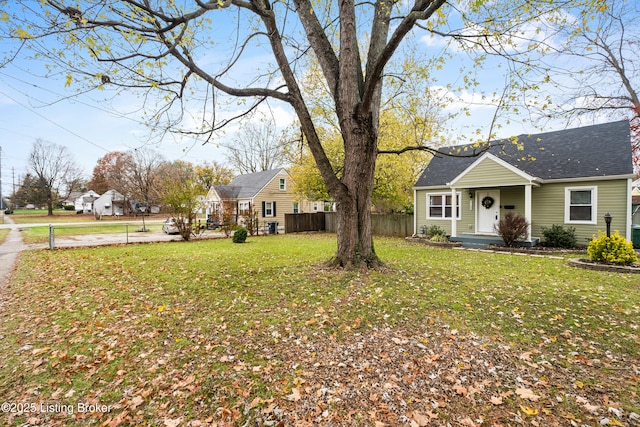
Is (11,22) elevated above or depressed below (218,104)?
above

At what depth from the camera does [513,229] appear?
1148 centimetres

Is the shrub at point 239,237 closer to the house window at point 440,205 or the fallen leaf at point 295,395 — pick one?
the house window at point 440,205

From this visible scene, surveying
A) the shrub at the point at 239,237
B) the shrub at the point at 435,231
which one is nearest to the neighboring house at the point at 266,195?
the shrub at the point at 239,237

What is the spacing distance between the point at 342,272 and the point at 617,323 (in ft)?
13.8

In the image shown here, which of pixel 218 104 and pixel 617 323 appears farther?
pixel 218 104

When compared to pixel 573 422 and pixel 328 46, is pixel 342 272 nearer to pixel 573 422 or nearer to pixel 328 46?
pixel 573 422

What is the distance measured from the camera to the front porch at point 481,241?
11.8 meters

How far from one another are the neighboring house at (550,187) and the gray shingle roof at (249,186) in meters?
15.8

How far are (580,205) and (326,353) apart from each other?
44.3 feet

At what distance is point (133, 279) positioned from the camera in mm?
6832

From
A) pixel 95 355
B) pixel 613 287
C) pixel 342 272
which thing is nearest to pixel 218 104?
pixel 342 272

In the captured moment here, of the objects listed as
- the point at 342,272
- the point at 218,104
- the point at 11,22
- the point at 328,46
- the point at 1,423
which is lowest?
the point at 1,423

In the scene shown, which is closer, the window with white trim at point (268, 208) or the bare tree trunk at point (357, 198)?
the bare tree trunk at point (357, 198)

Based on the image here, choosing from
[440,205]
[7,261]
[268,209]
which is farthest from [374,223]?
[7,261]
